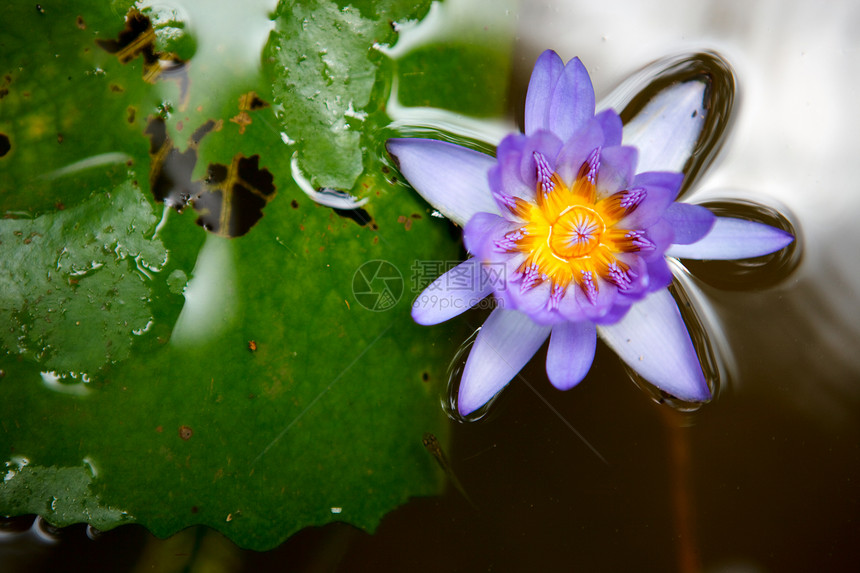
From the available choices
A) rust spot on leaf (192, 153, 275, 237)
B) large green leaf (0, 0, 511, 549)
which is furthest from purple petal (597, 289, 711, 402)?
rust spot on leaf (192, 153, 275, 237)

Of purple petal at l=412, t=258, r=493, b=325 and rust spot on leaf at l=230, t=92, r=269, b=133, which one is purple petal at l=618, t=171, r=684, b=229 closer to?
purple petal at l=412, t=258, r=493, b=325

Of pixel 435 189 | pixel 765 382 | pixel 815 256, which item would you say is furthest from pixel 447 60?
pixel 765 382

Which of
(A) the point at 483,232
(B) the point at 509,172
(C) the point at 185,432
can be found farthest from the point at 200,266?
(B) the point at 509,172

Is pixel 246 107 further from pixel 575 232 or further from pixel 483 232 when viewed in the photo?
pixel 575 232

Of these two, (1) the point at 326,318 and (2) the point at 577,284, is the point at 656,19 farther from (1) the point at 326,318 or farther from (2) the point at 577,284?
(1) the point at 326,318

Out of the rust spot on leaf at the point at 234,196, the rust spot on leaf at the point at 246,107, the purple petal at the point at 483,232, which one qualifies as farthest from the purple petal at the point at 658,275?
the rust spot on leaf at the point at 246,107
